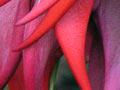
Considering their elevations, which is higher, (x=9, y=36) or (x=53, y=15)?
(x=53, y=15)

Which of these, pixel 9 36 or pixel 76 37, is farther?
pixel 9 36

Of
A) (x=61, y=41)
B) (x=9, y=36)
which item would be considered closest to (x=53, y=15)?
(x=61, y=41)

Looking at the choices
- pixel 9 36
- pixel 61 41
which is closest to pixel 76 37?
pixel 61 41

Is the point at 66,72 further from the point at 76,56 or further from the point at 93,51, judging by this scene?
the point at 76,56

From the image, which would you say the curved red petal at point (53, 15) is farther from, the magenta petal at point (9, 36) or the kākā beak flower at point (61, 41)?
the magenta petal at point (9, 36)

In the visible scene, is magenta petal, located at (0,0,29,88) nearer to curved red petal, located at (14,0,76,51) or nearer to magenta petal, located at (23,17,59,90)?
magenta petal, located at (23,17,59,90)

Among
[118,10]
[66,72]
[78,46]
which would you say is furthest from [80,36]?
[66,72]

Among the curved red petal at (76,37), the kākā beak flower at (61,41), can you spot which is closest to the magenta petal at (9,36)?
the kākā beak flower at (61,41)

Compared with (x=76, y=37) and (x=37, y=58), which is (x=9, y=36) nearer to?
(x=37, y=58)

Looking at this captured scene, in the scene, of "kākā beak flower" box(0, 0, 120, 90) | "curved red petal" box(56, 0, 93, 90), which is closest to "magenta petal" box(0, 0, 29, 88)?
"kākā beak flower" box(0, 0, 120, 90)
